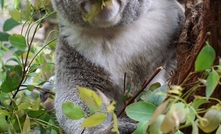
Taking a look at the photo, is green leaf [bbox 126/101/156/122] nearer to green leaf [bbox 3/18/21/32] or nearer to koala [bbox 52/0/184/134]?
koala [bbox 52/0/184/134]

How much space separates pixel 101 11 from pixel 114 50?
304 mm

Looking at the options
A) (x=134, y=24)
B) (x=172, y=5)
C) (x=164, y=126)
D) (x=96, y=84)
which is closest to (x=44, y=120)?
(x=96, y=84)

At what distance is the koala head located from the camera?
1.28m

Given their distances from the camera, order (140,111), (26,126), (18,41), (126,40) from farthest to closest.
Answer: (126,40)
(18,41)
(26,126)
(140,111)

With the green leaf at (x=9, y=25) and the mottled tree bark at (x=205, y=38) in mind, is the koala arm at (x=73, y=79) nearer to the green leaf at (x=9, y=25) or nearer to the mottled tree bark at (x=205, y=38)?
the green leaf at (x=9, y=25)

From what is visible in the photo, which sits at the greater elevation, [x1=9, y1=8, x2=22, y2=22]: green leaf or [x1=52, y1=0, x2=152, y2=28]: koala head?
[x1=9, y1=8, x2=22, y2=22]: green leaf

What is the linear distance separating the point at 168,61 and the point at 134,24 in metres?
0.21

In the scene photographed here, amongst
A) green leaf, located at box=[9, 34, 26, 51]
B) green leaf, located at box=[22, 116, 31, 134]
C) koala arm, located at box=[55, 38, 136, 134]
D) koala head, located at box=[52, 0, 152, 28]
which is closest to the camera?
green leaf, located at box=[22, 116, 31, 134]

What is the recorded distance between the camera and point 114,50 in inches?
62.0

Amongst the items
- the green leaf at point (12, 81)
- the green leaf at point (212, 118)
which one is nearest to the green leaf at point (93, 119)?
the green leaf at point (212, 118)

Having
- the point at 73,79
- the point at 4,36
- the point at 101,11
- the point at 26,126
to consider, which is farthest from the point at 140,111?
the point at 4,36

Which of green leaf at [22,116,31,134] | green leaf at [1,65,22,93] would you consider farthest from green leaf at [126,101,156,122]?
green leaf at [1,65,22,93]

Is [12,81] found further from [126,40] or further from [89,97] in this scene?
[89,97]

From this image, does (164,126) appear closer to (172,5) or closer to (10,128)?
(10,128)
